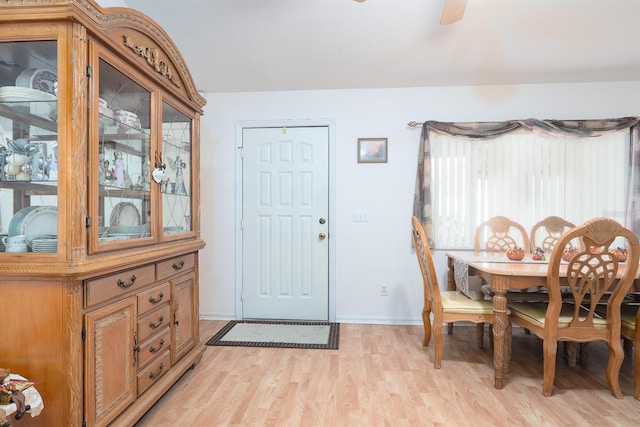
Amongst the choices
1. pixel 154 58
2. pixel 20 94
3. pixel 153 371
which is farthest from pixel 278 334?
pixel 20 94

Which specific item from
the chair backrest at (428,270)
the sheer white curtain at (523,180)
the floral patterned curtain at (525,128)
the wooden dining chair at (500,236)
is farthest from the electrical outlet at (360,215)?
the wooden dining chair at (500,236)

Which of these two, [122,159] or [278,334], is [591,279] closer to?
[278,334]

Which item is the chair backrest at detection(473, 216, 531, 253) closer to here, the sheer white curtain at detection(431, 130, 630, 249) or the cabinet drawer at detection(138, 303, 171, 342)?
the sheer white curtain at detection(431, 130, 630, 249)

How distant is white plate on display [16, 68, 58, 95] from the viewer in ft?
4.57

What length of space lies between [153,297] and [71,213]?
750 mm

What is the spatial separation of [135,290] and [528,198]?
347 centimetres

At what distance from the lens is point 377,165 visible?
3525 millimetres

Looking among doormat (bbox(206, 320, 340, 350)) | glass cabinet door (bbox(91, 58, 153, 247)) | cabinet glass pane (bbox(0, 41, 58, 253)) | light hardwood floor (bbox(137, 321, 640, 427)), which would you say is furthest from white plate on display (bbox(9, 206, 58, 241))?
doormat (bbox(206, 320, 340, 350))

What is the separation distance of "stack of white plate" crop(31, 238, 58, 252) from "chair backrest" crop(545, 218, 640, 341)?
250 centimetres

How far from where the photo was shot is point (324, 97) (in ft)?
11.7

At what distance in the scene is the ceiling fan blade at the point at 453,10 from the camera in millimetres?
1902

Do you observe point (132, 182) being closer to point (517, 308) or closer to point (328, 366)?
point (328, 366)

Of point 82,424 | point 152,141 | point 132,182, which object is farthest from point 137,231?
point 82,424

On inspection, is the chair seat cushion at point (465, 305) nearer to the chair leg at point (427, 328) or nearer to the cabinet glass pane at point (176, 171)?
the chair leg at point (427, 328)
